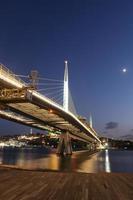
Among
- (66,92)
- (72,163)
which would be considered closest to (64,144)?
(66,92)

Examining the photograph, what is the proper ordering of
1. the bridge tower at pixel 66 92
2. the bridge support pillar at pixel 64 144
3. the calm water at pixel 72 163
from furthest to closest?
the bridge support pillar at pixel 64 144, the bridge tower at pixel 66 92, the calm water at pixel 72 163

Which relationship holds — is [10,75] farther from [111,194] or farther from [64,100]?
[64,100]

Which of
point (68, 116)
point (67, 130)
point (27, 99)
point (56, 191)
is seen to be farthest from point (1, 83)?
point (67, 130)

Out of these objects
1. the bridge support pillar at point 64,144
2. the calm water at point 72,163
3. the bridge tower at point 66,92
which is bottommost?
the calm water at point 72,163

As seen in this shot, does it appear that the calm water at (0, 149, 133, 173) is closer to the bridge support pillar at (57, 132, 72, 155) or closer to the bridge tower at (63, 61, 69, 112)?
the bridge support pillar at (57, 132, 72, 155)

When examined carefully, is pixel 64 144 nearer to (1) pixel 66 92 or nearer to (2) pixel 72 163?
(1) pixel 66 92

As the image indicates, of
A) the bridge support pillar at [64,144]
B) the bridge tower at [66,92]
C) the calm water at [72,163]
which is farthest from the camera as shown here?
the bridge support pillar at [64,144]

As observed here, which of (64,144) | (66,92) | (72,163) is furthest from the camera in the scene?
(64,144)

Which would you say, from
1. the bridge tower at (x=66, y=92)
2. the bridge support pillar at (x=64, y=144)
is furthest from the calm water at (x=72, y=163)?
the bridge tower at (x=66, y=92)

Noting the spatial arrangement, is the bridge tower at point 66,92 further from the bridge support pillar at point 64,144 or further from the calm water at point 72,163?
the bridge support pillar at point 64,144

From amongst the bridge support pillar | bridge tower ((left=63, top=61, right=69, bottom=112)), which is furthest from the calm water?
bridge tower ((left=63, top=61, right=69, bottom=112))

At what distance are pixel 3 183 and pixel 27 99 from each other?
17560 millimetres

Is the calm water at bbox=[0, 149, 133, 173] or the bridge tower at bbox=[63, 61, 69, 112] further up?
the bridge tower at bbox=[63, 61, 69, 112]

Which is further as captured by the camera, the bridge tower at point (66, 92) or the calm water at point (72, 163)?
the bridge tower at point (66, 92)
